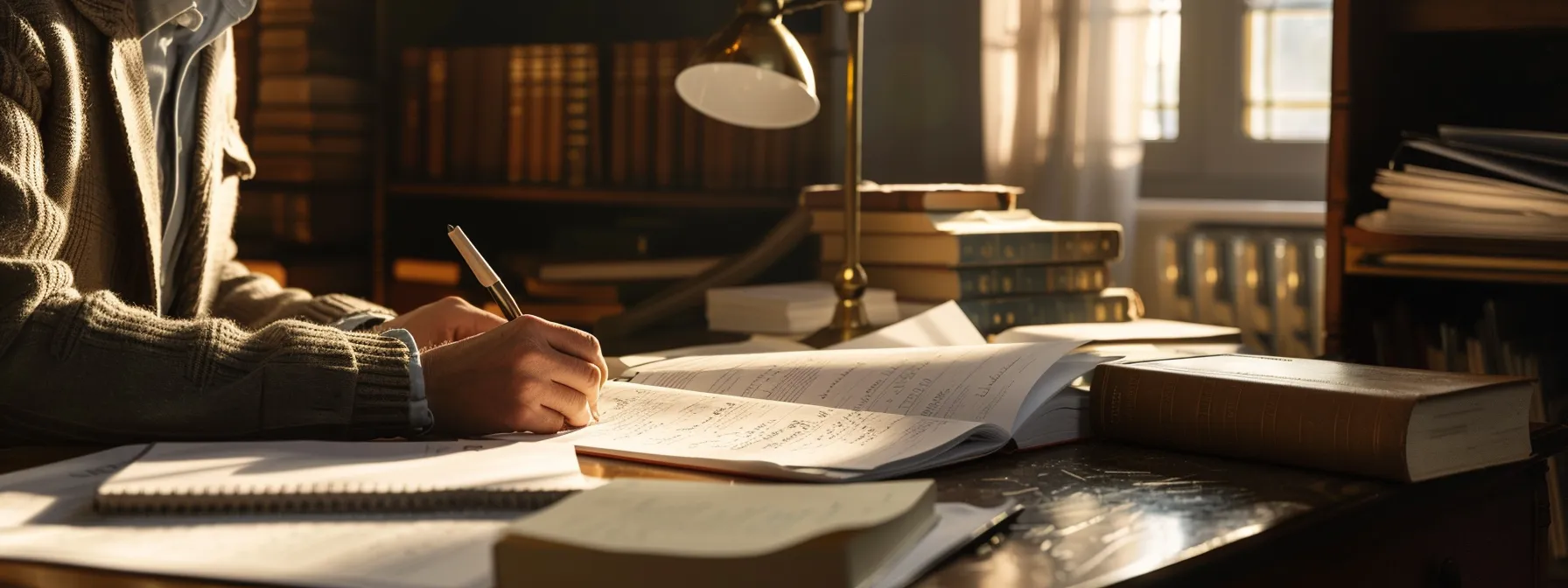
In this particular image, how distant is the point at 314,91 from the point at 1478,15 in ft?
7.28

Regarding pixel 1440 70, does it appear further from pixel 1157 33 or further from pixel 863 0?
pixel 1157 33

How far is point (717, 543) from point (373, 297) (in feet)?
8.63

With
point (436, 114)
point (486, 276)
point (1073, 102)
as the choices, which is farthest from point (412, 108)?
point (486, 276)

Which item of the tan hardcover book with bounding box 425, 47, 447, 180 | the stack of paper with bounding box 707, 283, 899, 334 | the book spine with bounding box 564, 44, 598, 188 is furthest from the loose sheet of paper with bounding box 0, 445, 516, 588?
the tan hardcover book with bounding box 425, 47, 447, 180

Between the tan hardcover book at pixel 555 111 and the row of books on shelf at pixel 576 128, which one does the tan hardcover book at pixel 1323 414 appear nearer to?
the row of books on shelf at pixel 576 128

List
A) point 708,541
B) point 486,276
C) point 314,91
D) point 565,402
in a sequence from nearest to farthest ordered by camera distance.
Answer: point 708,541, point 565,402, point 486,276, point 314,91

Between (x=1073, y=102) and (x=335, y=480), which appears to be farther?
(x=1073, y=102)

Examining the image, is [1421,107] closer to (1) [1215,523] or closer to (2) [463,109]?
(1) [1215,523]

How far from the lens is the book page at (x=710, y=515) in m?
0.54

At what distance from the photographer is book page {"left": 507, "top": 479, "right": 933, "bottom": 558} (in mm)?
542

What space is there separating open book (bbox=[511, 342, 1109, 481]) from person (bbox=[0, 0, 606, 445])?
0.24 feet

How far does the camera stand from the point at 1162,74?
114 inches

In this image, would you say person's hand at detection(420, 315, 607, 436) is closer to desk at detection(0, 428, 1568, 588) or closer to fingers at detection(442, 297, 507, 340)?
desk at detection(0, 428, 1568, 588)

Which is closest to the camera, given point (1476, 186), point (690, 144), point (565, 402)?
point (565, 402)
